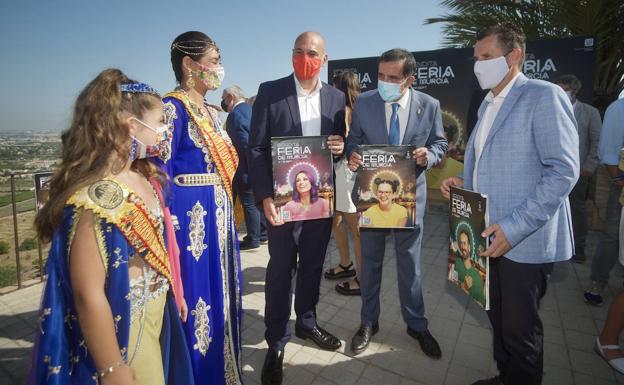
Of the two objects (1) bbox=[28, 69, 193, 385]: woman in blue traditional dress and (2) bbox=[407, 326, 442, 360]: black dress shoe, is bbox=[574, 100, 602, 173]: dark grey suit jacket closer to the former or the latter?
(2) bbox=[407, 326, 442, 360]: black dress shoe

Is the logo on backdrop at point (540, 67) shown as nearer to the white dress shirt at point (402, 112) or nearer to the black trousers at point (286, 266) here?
the white dress shirt at point (402, 112)

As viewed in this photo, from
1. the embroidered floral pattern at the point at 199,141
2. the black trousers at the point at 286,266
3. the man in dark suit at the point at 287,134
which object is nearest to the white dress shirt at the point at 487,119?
the man in dark suit at the point at 287,134

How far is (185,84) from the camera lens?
89.0 inches

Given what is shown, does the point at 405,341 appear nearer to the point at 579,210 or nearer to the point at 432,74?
the point at 579,210

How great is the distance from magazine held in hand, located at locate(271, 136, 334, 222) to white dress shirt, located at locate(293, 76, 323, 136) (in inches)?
10.8

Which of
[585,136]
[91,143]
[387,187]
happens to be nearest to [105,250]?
[91,143]

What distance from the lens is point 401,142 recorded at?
2578mm

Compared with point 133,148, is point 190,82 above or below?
above

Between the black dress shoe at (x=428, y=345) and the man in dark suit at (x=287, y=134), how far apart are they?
1082mm

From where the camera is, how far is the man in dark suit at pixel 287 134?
2.43 m

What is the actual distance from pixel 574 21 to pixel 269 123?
8.23 meters

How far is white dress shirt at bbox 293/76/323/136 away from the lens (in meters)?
2.52

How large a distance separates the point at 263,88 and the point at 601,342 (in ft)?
11.2

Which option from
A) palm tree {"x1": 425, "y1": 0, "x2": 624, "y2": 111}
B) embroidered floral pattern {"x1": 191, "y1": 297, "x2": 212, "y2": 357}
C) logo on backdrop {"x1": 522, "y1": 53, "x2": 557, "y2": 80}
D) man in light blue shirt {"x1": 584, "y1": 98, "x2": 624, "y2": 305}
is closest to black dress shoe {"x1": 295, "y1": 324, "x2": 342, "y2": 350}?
embroidered floral pattern {"x1": 191, "y1": 297, "x2": 212, "y2": 357}
